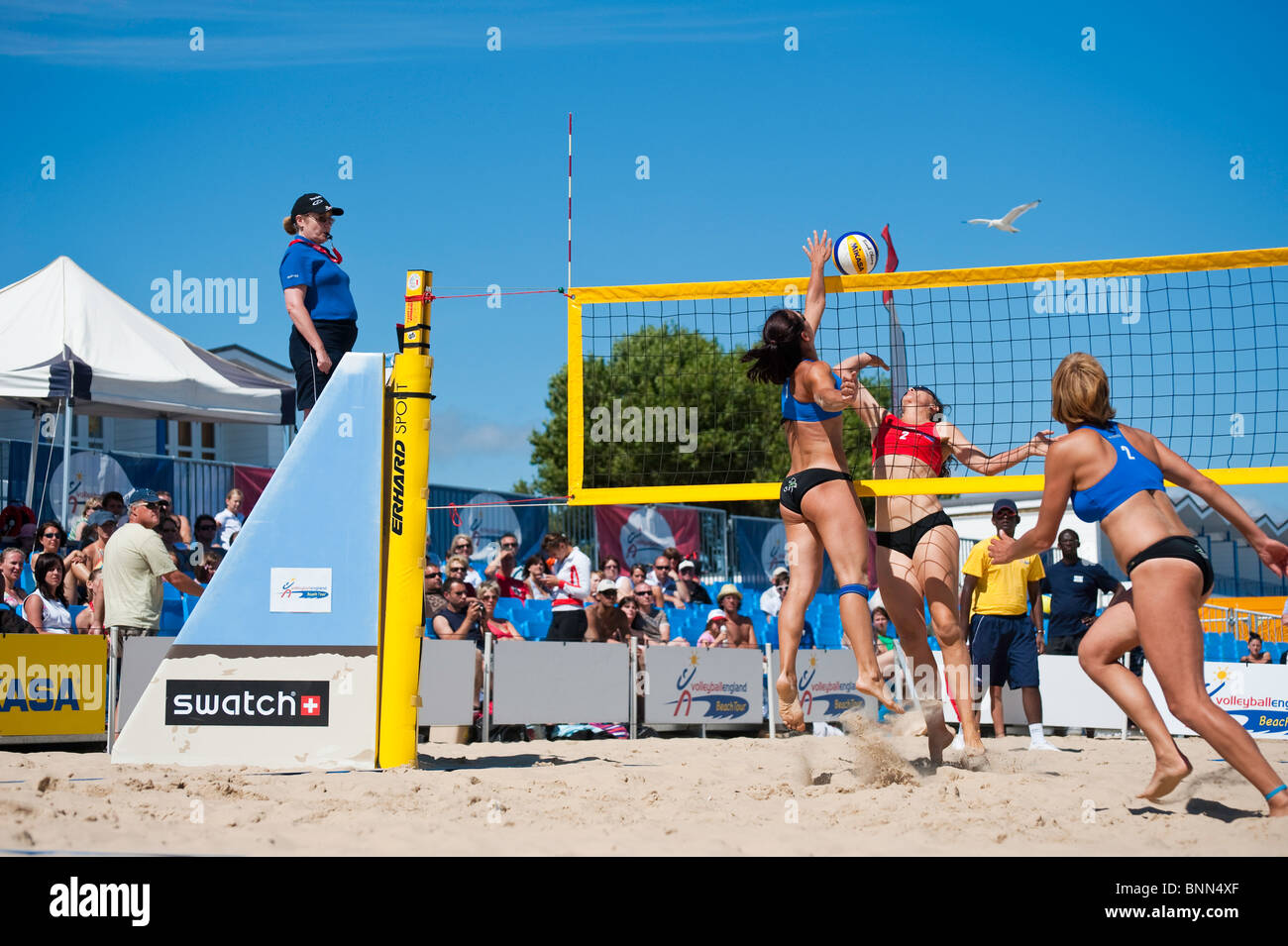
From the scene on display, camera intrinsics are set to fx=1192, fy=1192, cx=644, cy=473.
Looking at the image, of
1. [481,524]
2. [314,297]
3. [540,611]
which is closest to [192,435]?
[481,524]

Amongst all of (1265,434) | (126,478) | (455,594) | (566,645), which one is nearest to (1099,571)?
(1265,434)

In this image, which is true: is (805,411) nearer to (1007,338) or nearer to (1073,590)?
(1007,338)

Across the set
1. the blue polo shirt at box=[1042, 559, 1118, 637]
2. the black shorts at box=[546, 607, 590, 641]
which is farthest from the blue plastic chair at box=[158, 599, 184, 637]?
the blue polo shirt at box=[1042, 559, 1118, 637]

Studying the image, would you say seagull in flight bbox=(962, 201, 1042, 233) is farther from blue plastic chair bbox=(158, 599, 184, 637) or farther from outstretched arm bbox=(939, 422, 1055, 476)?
blue plastic chair bbox=(158, 599, 184, 637)

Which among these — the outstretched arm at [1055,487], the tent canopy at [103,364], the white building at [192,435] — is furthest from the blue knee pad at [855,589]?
the white building at [192,435]

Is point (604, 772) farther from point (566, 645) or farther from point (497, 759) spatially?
point (566, 645)

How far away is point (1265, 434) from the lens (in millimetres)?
6574

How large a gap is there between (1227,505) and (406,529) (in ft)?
12.0

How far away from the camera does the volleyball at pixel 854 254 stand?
252 inches

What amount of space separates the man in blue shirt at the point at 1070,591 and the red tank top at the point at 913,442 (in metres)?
4.76

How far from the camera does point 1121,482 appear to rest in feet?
13.9

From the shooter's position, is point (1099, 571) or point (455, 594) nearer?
point (455, 594)
